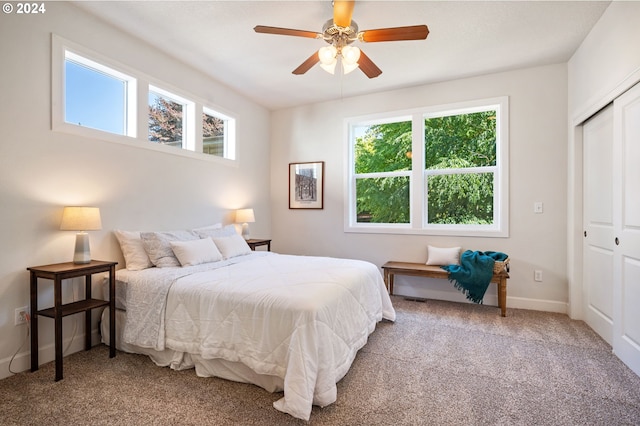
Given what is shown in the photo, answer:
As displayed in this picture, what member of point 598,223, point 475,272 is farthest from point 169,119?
point 598,223

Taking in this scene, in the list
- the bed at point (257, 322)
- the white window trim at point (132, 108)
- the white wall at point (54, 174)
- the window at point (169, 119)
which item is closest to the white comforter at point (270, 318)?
the bed at point (257, 322)

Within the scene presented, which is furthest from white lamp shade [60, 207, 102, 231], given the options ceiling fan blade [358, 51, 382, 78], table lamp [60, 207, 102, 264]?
ceiling fan blade [358, 51, 382, 78]

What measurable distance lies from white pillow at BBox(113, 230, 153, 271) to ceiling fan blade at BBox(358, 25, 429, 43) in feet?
8.30

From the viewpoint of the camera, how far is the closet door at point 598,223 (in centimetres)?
267

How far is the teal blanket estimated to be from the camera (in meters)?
3.40

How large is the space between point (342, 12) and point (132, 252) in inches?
100

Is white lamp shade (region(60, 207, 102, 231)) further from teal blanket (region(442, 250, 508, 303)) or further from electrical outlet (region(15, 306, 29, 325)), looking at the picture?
teal blanket (region(442, 250, 508, 303))

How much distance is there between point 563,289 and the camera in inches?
137

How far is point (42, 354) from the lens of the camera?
2.33 meters

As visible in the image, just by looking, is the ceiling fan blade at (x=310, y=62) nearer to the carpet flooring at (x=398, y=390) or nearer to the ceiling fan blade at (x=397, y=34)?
the ceiling fan blade at (x=397, y=34)

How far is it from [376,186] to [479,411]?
124 inches

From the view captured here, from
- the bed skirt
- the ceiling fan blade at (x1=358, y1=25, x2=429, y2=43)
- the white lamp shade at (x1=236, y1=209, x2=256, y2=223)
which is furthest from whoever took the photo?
the white lamp shade at (x1=236, y1=209, x2=256, y2=223)

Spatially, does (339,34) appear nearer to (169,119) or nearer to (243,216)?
(169,119)

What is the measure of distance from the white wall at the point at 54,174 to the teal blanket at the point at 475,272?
3.13 meters
